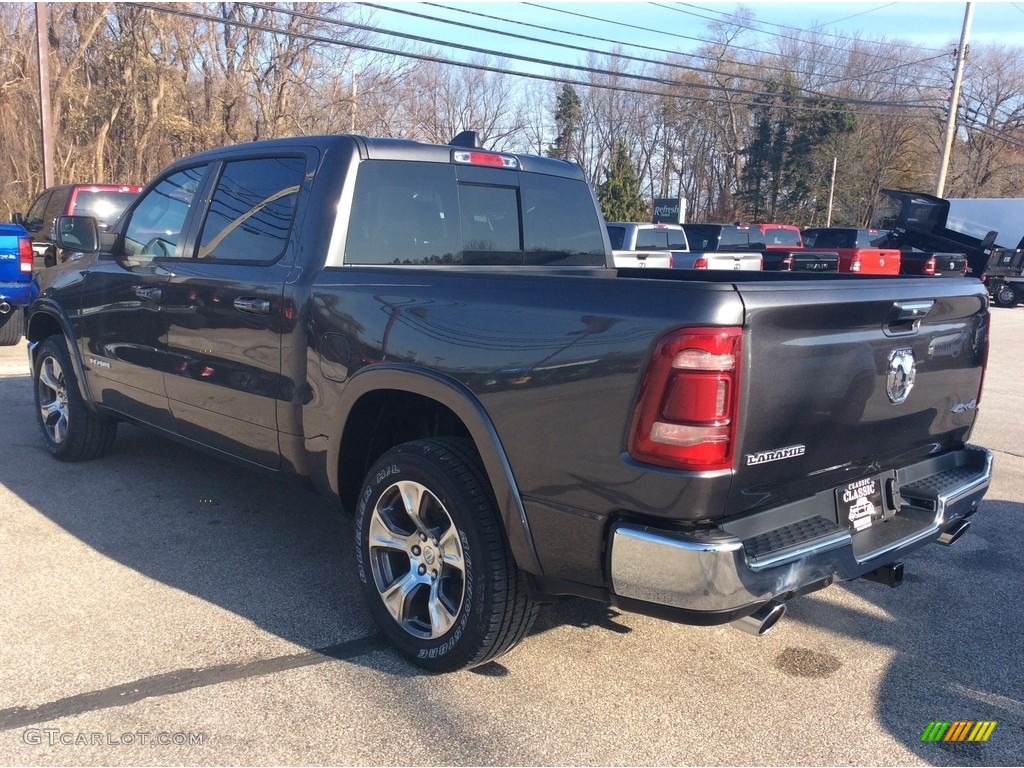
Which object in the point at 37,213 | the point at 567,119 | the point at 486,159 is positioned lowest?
the point at 37,213

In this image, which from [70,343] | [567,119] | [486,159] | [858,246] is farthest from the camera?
[567,119]

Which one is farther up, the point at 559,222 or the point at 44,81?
the point at 44,81

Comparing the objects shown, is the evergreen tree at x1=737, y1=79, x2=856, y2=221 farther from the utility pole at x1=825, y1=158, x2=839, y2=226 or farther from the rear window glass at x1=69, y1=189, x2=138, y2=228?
the rear window glass at x1=69, y1=189, x2=138, y2=228

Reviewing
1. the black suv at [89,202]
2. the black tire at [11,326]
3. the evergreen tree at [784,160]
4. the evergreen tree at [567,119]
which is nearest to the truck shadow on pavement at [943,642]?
the black tire at [11,326]

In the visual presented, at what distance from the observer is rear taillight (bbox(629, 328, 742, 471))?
2.43 m

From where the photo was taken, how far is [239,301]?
390 centimetres

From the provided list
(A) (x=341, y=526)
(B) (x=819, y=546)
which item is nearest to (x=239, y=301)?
(A) (x=341, y=526)

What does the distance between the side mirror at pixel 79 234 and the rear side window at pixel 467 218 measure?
221 centimetres

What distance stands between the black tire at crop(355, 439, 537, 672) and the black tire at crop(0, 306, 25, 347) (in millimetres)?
8844

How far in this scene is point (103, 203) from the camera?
41.2ft

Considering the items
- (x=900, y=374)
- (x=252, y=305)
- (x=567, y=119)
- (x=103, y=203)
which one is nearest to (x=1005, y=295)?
(x=103, y=203)

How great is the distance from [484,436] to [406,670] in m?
1.03

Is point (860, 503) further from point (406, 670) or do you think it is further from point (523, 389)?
point (406, 670)

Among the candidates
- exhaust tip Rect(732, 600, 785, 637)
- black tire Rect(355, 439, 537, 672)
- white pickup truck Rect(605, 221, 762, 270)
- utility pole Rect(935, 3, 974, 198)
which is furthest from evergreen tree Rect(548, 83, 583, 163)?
exhaust tip Rect(732, 600, 785, 637)
